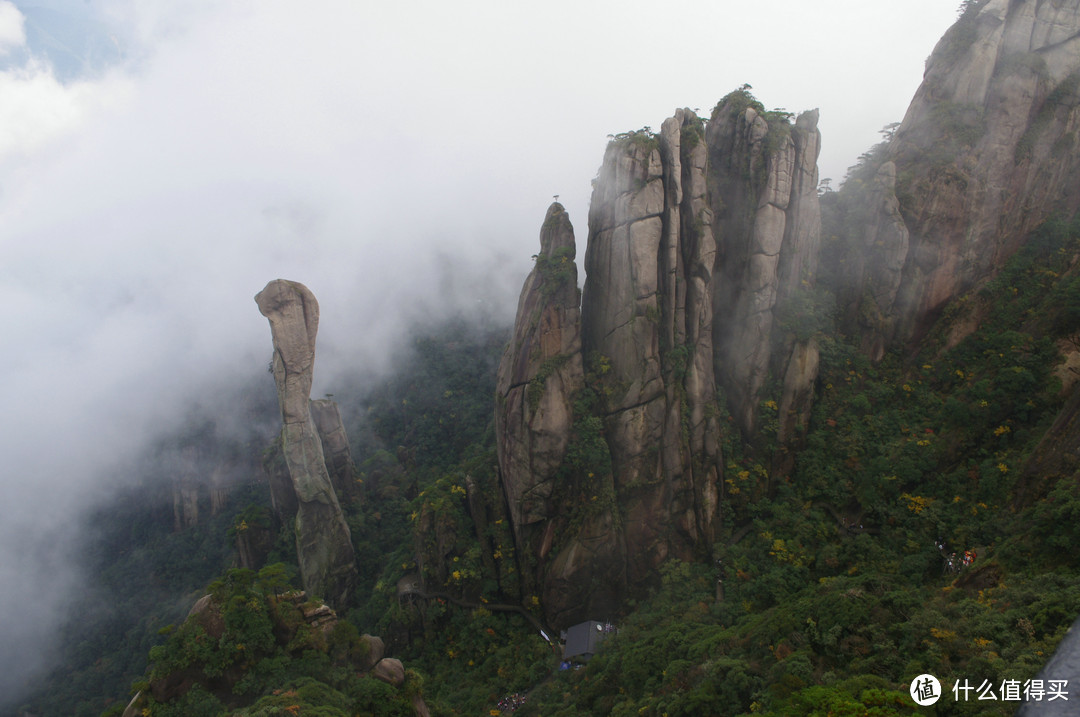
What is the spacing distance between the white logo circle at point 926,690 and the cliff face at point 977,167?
22.8 metres

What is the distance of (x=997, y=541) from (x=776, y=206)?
725 inches

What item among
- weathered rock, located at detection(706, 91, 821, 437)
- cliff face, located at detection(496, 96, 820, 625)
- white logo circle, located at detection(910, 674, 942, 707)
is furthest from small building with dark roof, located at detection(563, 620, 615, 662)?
white logo circle, located at detection(910, 674, 942, 707)

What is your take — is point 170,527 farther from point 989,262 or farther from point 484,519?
point 989,262

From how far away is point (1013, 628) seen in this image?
1336cm

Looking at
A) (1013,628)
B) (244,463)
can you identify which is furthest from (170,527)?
(1013,628)

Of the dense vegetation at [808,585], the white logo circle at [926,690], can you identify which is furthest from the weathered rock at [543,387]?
the white logo circle at [926,690]

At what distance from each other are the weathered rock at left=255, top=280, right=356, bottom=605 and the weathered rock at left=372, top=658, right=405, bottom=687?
15123 mm

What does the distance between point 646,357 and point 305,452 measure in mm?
23183

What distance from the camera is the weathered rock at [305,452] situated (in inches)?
1325

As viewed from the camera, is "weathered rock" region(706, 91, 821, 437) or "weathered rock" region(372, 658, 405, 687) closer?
"weathered rock" region(372, 658, 405, 687)

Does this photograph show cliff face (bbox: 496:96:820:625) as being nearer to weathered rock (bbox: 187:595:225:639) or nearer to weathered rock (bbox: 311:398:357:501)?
weathered rock (bbox: 187:595:225:639)

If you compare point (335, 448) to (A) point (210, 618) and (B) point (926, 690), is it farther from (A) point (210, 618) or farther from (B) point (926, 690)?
(B) point (926, 690)

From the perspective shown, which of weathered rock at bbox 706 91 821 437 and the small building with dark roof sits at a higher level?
weathered rock at bbox 706 91 821 437

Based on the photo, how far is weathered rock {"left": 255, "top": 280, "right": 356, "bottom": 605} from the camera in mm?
33656
